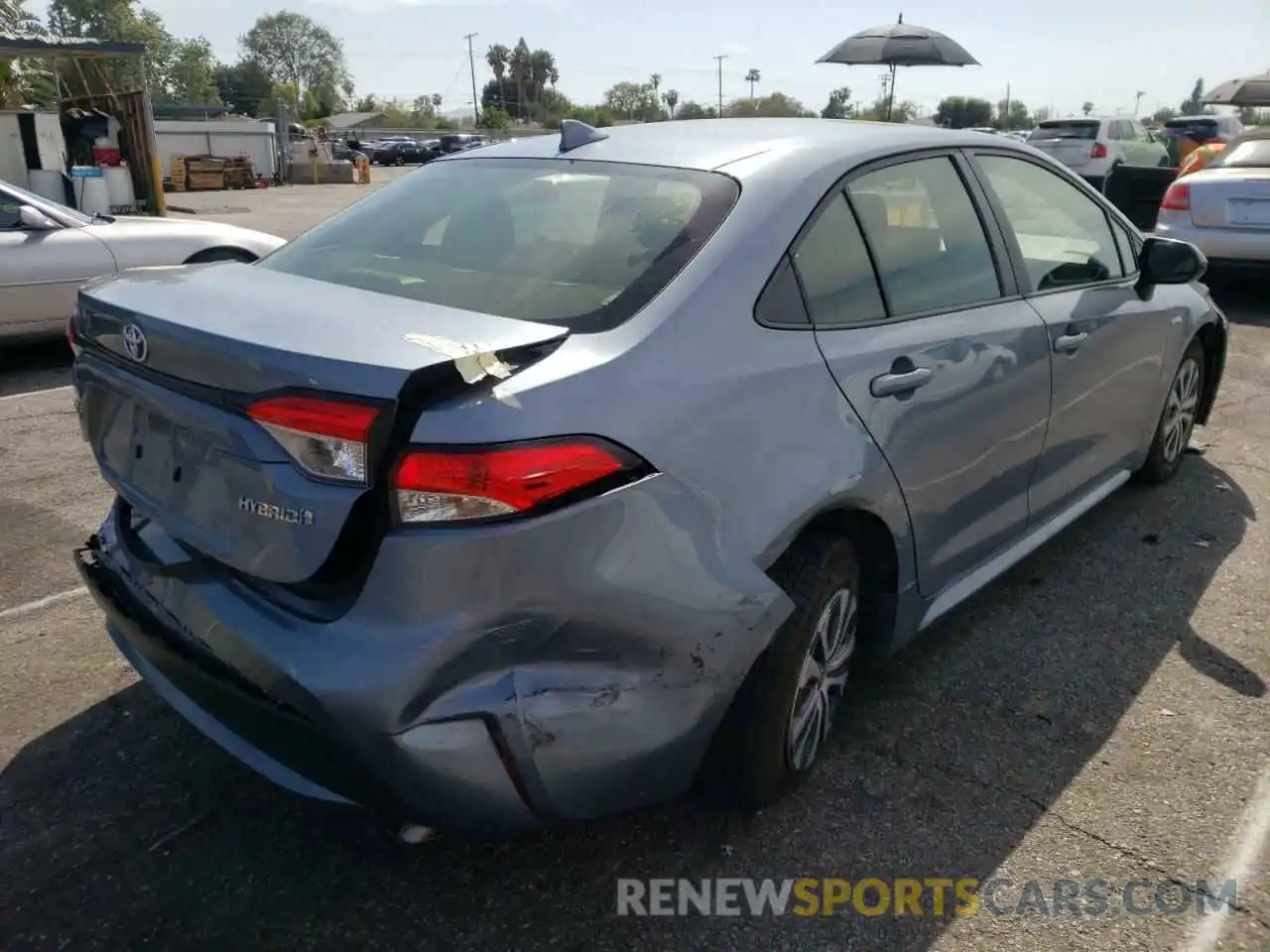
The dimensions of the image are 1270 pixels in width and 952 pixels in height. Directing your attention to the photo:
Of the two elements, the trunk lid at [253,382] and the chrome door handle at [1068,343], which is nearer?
the trunk lid at [253,382]

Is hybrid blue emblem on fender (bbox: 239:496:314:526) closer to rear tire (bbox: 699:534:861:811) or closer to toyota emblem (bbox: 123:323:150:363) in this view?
toyota emblem (bbox: 123:323:150:363)

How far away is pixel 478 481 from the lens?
→ 1.80m

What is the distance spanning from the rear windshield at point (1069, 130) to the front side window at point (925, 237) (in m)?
18.4

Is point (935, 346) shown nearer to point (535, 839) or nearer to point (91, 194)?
point (535, 839)

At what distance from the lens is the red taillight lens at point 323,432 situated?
1.80 meters

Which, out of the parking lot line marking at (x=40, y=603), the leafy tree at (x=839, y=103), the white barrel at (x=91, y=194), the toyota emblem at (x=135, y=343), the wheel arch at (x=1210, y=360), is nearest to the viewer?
the toyota emblem at (x=135, y=343)

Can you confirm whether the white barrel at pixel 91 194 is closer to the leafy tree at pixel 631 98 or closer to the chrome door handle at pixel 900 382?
the chrome door handle at pixel 900 382

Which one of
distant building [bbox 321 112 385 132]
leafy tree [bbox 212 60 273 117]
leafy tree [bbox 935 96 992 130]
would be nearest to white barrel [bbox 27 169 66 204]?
leafy tree [bbox 935 96 992 130]

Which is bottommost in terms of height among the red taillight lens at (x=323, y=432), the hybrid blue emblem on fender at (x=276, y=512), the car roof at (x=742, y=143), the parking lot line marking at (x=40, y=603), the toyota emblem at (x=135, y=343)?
the parking lot line marking at (x=40, y=603)

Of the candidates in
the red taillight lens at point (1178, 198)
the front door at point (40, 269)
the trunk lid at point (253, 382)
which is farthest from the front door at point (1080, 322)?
the front door at point (40, 269)

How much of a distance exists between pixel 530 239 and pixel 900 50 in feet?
50.4

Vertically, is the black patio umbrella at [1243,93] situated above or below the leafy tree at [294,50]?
below

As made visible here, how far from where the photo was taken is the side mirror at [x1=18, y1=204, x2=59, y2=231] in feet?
22.1

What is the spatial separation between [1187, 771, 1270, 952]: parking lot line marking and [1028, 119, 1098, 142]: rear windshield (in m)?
19.0
